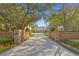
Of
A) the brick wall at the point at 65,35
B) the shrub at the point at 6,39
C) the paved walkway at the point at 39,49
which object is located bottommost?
the paved walkway at the point at 39,49

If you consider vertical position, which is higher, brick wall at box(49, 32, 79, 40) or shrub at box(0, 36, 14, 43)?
Result: brick wall at box(49, 32, 79, 40)

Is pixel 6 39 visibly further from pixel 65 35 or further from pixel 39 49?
pixel 65 35

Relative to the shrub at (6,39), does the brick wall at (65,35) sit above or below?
above

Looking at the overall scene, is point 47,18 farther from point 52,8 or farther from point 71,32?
point 71,32

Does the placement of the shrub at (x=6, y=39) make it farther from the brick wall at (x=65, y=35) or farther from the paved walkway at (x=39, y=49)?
the brick wall at (x=65, y=35)

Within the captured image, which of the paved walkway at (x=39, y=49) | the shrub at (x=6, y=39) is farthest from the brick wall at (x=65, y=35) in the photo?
the shrub at (x=6, y=39)

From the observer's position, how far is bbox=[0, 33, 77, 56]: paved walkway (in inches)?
344

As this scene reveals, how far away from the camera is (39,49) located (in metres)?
9.51

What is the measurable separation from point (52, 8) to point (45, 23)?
79 centimetres

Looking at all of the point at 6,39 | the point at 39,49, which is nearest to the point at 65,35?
the point at 39,49

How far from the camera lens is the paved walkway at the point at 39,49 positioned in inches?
344

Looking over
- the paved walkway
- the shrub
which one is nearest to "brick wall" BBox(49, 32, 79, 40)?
the paved walkway

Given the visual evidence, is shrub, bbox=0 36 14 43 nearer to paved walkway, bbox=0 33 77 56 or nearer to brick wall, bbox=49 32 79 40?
paved walkway, bbox=0 33 77 56

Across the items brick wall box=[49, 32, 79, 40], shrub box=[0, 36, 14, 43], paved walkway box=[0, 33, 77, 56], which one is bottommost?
paved walkway box=[0, 33, 77, 56]
